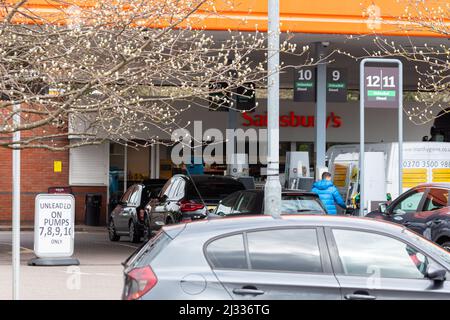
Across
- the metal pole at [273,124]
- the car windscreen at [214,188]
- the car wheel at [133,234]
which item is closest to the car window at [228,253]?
the metal pole at [273,124]

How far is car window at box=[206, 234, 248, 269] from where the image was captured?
7.30 m

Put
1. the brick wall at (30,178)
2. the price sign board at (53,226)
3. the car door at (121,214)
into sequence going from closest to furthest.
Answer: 1. the price sign board at (53,226)
2. the car door at (121,214)
3. the brick wall at (30,178)

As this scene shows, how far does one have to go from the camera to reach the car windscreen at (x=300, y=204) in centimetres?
1570

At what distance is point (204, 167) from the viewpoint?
105 feet

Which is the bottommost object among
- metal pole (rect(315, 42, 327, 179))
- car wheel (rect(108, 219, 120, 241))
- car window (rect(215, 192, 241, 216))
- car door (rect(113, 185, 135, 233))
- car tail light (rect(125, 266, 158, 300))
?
car wheel (rect(108, 219, 120, 241))

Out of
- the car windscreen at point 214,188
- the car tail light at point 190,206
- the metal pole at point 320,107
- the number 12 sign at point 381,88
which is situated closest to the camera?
the number 12 sign at point 381,88

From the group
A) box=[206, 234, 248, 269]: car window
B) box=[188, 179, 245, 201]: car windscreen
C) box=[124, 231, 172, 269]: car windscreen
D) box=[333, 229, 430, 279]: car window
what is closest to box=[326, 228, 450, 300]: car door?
box=[333, 229, 430, 279]: car window

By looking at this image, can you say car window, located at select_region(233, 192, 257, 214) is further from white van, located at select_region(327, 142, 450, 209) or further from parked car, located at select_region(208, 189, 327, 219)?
white van, located at select_region(327, 142, 450, 209)

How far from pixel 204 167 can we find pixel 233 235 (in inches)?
975

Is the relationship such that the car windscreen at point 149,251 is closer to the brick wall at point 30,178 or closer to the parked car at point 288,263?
the parked car at point 288,263

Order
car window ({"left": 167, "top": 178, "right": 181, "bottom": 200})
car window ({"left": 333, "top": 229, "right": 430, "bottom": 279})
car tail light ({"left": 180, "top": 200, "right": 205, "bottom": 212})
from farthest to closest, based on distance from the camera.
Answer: car window ({"left": 167, "top": 178, "right": 181, "bottom": 200})
car tail light ({"left": 180, "top": 200, "right": 205, "bottom": 212})
car window ({"left": 333, "top": 229, "right": 430, "bottom": 279})

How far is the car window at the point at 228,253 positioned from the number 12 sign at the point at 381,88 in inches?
402

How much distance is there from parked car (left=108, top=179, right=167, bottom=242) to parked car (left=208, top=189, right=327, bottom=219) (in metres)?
6.16

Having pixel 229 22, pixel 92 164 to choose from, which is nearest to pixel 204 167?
pixel 92 164
